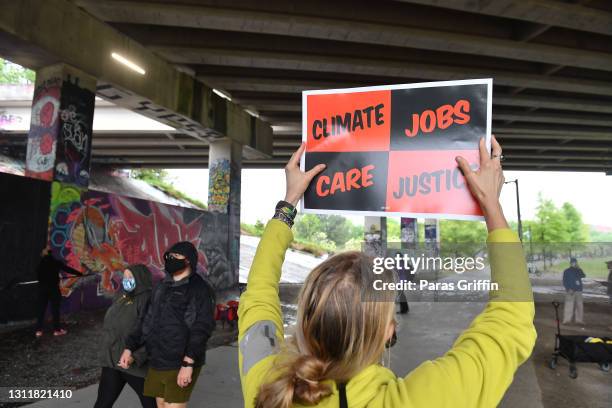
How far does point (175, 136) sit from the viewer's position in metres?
19.2

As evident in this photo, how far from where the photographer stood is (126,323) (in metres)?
3.30

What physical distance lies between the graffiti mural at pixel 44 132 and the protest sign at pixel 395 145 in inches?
326

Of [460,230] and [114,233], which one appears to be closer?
[114,233]

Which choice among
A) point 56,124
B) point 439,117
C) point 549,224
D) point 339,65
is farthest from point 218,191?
point 549,224

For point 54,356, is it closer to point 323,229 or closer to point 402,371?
point 402,371

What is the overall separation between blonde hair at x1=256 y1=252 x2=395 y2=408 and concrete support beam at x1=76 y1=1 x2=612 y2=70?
857cm

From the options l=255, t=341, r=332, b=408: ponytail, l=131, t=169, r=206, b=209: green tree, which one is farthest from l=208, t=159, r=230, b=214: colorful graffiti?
l=131, t=169, r=206, b=209: green tree

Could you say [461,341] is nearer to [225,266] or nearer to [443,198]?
[443,198]

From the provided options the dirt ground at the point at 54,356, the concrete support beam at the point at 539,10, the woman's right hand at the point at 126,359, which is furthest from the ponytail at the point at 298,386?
the concrete support beam at the point at 539,10

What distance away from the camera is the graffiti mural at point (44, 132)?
8.38m

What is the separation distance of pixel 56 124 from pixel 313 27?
5839 millimetres

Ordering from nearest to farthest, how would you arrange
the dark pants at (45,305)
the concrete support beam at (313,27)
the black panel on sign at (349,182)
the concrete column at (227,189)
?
the black panel on sign at (349,182)
the dark pants at (45,305)
the concrete support beam at (313,27)
the concrete column at (227,189)

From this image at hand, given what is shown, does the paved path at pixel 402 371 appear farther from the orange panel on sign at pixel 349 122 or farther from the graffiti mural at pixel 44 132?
the graffiti mural at pixel 44 132

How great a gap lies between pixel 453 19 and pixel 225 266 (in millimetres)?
10888
